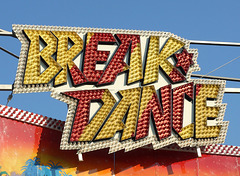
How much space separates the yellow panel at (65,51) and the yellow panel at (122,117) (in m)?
2.47

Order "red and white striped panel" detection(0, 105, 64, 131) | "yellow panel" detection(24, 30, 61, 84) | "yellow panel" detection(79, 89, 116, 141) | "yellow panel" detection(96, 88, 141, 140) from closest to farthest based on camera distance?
"red and white striped panel" detection(0, 105, 64, 131), "yellow panel" detection(79, 89, 116, 141), "yellow panel" detection(24, 30, 61, 84), "yellow panel" detection(96, 88, 141, 140)

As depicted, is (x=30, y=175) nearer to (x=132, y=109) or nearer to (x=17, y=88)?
(x=17, y=88)

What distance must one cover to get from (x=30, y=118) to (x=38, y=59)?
7.87ft

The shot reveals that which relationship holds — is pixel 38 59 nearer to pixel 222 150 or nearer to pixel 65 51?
pixel 65 51

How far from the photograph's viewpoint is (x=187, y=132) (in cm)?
2231

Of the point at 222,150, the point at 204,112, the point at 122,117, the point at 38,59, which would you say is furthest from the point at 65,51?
the point at 222,150

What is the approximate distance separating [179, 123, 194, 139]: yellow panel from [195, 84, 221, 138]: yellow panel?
21 centimetres

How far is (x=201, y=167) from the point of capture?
23.2m

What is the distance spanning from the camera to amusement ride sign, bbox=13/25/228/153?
20.8m

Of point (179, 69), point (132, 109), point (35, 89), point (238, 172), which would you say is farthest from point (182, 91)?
point (35, 89)

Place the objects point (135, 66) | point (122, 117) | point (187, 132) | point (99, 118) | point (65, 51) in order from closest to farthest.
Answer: point (99, 118) → point (122, 117) → point (65, 51) → point (187, 132) → point (135, 66)

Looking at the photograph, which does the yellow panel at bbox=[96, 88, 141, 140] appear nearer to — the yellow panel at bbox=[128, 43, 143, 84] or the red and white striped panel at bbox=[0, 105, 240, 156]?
the yellow panel at bbox=[128, 43, 143, 84]

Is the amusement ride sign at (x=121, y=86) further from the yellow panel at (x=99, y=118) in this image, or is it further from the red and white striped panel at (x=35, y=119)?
the red and white striped panel at (x=35, y=119)

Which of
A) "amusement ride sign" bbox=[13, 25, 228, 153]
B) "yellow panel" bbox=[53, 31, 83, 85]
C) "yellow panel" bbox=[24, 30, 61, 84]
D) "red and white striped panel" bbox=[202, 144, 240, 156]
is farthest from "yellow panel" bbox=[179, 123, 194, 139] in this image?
"yellow panel" bbox=[24, 30, 61, 84]
